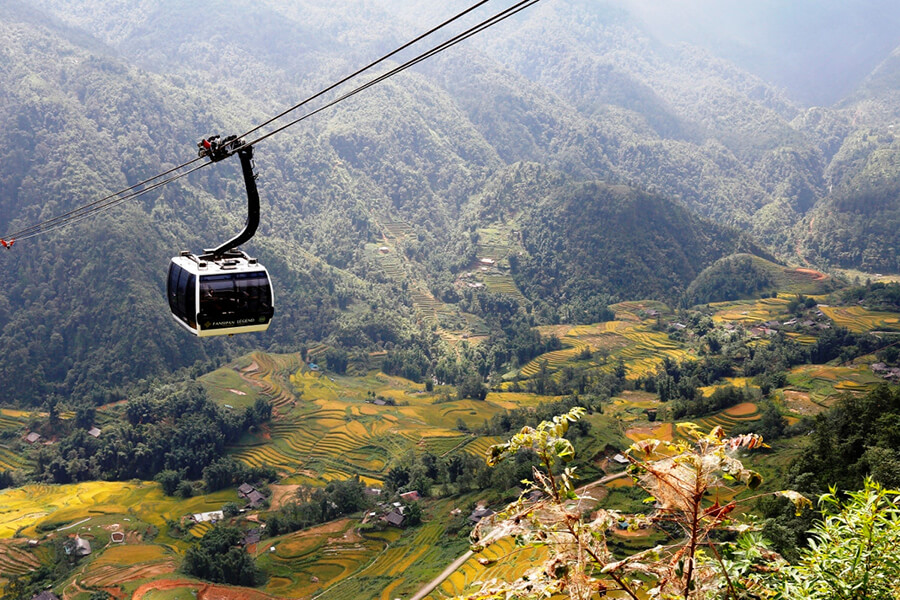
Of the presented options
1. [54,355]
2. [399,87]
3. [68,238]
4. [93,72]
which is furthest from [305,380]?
[399,87]

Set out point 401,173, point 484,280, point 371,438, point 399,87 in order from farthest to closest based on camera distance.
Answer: point 399,87
point 401,173
point 484,280
point 371,438

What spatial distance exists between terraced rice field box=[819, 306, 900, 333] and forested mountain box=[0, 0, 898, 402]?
916 inches

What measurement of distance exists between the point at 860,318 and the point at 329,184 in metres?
82.4

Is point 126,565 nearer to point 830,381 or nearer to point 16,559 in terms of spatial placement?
point 16,559

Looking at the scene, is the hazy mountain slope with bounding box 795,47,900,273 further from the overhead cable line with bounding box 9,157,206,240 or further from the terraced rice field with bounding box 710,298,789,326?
the overhead cable line with bounding box 9,157,206,240

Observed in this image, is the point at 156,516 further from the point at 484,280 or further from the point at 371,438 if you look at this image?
the point at 484,280

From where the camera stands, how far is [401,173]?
138 metres

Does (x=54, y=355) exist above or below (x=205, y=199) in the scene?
below

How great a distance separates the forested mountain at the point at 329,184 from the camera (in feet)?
239

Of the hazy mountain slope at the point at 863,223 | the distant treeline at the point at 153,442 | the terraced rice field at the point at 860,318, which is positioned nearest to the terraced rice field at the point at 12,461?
the distant treeline at the point at 153,442

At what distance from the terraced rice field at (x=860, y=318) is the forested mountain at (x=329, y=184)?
2327 centimetres

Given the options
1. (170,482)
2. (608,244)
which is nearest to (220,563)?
(170,482)

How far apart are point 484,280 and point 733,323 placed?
31.8 meters

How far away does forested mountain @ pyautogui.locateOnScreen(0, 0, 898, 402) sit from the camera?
72812 millimetres
